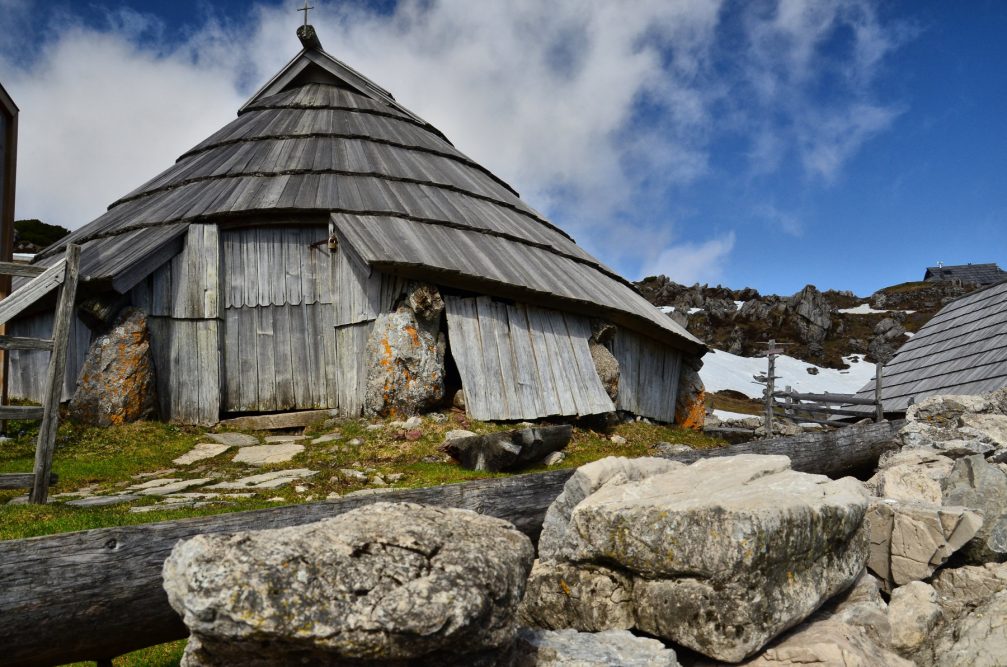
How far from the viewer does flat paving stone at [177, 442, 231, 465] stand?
11391mm

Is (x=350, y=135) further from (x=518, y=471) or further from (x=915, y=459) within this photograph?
(x=915, y=459)

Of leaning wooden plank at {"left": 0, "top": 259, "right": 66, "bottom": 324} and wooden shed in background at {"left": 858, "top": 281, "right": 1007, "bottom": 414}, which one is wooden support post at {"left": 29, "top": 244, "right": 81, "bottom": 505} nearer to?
leaning wooden plank at {"left": 0, "top": 259, "right": 66, "bottom": 324}

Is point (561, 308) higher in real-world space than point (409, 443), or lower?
higher

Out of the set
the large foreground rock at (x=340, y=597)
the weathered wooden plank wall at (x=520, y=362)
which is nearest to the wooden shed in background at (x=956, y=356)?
the weathered wooden plank wall at (x=520, y=362)

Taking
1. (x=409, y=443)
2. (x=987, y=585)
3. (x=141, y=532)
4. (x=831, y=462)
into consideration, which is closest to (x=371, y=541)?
(x=141, y=532)

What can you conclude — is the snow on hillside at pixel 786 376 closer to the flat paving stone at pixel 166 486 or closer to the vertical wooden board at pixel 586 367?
the vertical wooden board at pixel 586 367

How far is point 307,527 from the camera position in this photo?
3.85 metres

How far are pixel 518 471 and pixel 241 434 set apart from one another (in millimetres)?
5718

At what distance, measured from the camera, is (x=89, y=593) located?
4.32 metres

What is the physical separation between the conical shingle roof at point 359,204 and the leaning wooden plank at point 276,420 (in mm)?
3372

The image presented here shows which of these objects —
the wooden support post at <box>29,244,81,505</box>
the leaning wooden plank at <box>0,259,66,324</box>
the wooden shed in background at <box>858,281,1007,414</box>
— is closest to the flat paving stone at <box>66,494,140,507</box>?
the wooden support post at <box>29,244,81,505</box>

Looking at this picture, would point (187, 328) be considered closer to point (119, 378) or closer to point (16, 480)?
point (119, 378)

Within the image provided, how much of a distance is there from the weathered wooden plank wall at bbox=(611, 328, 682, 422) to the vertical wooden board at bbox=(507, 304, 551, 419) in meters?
3.06

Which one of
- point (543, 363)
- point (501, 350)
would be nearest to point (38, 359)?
point (501, 350)
